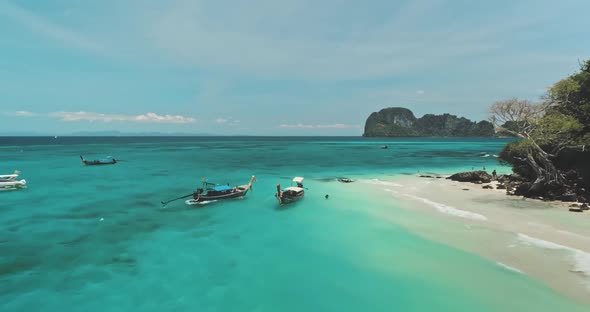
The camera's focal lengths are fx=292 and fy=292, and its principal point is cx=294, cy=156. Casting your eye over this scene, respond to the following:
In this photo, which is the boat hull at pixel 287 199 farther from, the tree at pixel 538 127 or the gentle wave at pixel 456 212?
the tree at pixel 538 127

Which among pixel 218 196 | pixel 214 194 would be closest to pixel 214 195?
pixel 214 194

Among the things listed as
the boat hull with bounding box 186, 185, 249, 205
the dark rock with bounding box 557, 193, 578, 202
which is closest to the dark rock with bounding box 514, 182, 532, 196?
the dark rock with bounding box 557, 193, 578, 202

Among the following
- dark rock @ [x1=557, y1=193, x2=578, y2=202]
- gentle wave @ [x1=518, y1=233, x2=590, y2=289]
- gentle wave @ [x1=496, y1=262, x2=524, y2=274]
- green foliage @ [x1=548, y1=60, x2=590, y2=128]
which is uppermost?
green foliage @ [x1=548, y1=60, x2=590, y2=128]

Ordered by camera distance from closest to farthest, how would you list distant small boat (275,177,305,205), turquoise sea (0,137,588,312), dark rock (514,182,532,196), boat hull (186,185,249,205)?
1. turquoise sea (0,137,588,312)
2. dark rock (514,182,532,196)
3. distant small boat (275,177,305,205)
4. boat hull (186,185,249,205)

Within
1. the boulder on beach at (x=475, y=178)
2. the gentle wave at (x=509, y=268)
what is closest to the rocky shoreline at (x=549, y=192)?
the boulder on beach at (x=475, y=178)

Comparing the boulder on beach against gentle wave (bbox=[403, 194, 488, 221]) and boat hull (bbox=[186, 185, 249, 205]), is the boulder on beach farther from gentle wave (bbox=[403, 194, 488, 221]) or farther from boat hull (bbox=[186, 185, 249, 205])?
boat hull (bbox=[186, 185, 249, 205])

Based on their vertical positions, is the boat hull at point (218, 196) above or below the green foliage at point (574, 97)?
below

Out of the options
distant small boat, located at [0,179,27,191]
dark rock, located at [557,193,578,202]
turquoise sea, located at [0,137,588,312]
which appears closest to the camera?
turquoise sea, located at [0,137,588,312]

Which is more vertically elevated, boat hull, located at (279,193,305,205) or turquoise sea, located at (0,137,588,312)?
boat hull, located at (279,193,305,205)
